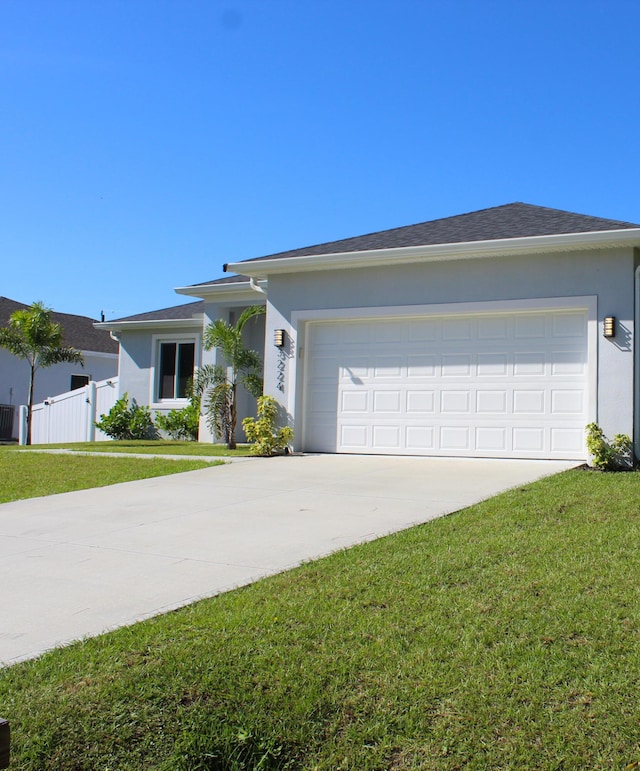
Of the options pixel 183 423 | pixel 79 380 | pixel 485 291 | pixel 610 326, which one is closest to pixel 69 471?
pixel 485 291

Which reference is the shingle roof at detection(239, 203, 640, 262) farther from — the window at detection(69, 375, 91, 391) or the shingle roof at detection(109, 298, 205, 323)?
the window at detection(69, 375, 91, 391)

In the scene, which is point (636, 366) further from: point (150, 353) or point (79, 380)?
point (79, 380)

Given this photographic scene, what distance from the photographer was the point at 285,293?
13805 mm

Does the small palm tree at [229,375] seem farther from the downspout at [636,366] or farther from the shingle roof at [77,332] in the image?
the shingle roof at [77,332]

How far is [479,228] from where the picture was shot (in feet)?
41.9

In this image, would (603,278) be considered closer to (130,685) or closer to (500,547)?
(500,547)

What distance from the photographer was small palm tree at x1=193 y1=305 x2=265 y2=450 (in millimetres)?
15594

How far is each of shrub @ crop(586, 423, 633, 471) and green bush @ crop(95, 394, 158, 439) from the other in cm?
1235

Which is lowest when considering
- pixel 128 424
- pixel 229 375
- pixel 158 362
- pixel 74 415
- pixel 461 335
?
pixel 128 424

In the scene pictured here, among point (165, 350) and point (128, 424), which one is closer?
point (128, 424)

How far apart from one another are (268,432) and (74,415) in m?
10.9

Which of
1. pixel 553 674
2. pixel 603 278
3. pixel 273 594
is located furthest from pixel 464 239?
pixel 553 674

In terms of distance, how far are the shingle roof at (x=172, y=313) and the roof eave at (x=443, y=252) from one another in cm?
603

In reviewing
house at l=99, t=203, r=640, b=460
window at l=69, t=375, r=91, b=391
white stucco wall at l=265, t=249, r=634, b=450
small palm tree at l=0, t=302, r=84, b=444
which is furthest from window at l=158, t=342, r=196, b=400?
window at l=69, t=375, r=91, b=391
